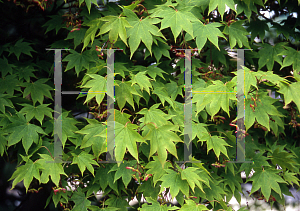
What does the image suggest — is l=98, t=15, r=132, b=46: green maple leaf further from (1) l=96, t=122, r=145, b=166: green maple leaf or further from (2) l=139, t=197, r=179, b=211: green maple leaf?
(2) l=139, t=197, r=179, b=211: green maple leaf

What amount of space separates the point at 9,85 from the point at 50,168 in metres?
0.78

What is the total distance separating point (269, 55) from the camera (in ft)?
7.98

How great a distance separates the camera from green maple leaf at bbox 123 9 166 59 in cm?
188

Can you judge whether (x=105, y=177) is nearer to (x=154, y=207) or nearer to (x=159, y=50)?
(x=154, y=207)

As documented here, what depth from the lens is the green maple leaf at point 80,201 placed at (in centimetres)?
207

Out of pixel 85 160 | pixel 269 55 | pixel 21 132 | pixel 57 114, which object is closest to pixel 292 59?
pixel 269 55

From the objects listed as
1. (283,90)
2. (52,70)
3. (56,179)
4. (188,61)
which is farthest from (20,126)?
(283,90)

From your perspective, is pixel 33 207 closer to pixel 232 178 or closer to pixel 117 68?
pixel 117 68

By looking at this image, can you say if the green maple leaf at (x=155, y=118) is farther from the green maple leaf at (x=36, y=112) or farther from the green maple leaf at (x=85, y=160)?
the green maple leaf at (x=36, y=112)

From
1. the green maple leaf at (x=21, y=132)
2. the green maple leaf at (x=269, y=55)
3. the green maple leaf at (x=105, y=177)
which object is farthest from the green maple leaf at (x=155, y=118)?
the green maple leaf at (x=269, y=55)

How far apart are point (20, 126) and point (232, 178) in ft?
5.80

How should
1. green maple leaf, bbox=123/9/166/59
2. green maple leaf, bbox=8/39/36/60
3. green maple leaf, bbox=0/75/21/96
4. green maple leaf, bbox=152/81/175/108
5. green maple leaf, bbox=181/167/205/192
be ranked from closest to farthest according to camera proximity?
green maple leaf, bbox=181/167/205/192
green maple leaf, bbox=123/9/166/59
green maple leaf, bbox=152/81/175/108
green maple leaf, bbox=0/75/21/96
green maple leaf, bbox=8/39/36/60

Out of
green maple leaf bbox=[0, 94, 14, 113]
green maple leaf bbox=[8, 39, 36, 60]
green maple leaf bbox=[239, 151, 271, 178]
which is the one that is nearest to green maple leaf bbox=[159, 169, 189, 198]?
green maple leaf bbox=[239, 151, 271, 178]

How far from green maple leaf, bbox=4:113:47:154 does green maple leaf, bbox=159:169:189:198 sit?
0.98 meters
